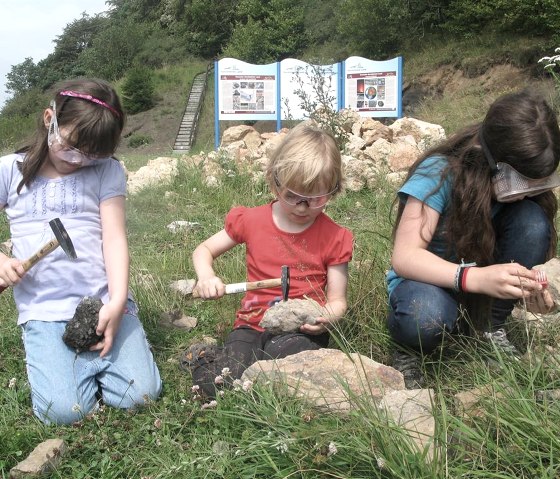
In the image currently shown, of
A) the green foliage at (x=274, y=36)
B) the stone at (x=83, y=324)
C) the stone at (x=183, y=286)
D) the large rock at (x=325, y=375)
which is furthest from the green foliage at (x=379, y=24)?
the large rock at (x=325, y=375)

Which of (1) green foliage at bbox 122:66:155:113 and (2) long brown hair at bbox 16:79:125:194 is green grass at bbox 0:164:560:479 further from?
(1) green foliage at bbox 122:66:155:113

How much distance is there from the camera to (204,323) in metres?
3.01

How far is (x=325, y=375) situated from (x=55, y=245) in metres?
1.11

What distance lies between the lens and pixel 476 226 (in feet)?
7.54

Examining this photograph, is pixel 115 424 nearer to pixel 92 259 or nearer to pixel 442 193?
pixel 92 259

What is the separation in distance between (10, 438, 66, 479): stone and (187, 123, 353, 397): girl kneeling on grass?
1.72ft

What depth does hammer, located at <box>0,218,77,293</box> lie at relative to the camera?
90.5 inches

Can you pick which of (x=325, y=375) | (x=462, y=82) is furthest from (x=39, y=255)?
(x=462, y=82)

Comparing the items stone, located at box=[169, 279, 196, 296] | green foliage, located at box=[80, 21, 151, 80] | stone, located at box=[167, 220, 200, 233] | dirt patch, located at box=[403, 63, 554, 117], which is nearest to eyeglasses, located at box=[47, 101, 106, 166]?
stone, located at box=[169, 279, 196, 296]

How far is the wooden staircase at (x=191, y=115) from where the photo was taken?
2270cm

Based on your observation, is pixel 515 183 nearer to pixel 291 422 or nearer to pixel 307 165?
pixel 307 165

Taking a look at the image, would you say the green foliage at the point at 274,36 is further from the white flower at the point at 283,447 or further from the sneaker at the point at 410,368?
the white flower at the point at 283,447

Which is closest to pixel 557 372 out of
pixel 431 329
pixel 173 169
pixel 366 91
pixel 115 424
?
pixel 431 329

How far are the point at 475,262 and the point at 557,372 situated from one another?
62 centimetres
